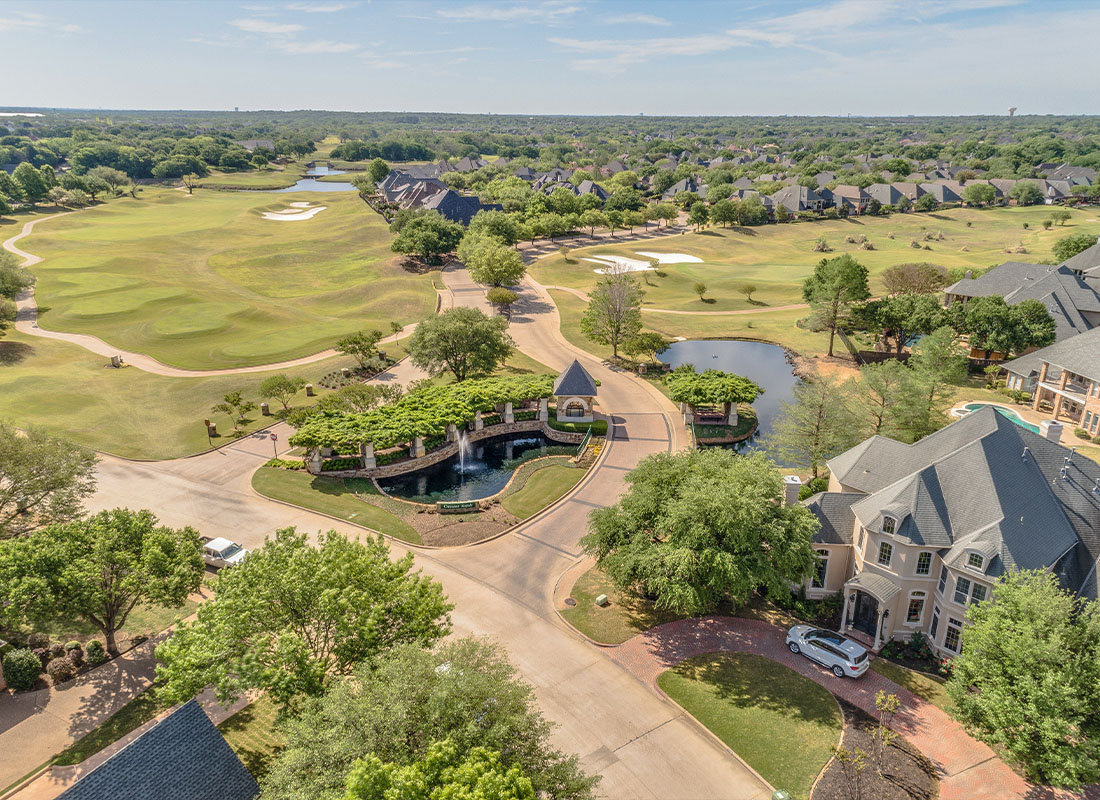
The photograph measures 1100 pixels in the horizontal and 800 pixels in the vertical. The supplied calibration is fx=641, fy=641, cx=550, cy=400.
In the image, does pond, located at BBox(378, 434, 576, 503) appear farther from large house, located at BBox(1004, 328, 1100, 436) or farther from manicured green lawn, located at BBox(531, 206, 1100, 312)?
manicured green lawn, located at BBox(531, 206, 1100, 312)

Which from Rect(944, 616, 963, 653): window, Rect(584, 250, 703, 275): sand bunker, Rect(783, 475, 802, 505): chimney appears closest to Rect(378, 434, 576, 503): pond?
Rect(783, 475, 802, 505): chimney

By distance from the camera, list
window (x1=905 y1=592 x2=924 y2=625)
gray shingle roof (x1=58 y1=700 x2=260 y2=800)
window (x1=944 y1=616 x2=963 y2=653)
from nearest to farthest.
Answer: gray shingle roof (x1=58 y1=700 x2=260 y2=800) < window (x1=944 y1=616 x2=963 y2=653) < window (x1=905 y1=592 x2=924 y2=625)

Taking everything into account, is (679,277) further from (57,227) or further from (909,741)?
(57,227)

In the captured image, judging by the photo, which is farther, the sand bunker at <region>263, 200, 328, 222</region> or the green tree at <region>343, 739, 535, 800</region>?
the sand bunker at <region>263, 200, 328, 222</region>

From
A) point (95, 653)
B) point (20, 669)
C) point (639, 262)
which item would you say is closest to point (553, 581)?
point (95, 653)

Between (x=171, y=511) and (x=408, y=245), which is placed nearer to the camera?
(x=171, y=511)

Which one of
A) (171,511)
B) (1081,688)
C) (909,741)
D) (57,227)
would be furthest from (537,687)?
(57,227)

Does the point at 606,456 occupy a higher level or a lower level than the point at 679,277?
lower
